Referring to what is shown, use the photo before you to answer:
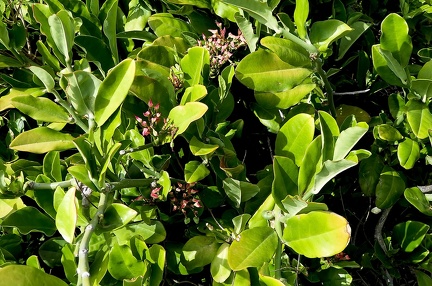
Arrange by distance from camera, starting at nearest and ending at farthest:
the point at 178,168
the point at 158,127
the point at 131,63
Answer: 1. the point at 131,63
2. the point at 158,127
3. the point at 178,168

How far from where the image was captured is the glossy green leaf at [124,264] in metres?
0.92

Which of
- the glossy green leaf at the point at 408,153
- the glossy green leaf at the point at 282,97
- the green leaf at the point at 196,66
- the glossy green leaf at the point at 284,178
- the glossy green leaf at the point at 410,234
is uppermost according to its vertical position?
the green leaf at the point at 196,66

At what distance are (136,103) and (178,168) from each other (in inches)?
8.5

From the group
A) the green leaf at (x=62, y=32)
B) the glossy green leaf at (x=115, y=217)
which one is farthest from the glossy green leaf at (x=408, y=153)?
the green leaf at (x=62, y=32)

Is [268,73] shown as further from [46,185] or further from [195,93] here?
[46,185]

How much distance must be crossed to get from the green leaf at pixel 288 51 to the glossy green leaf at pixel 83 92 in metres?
0.32

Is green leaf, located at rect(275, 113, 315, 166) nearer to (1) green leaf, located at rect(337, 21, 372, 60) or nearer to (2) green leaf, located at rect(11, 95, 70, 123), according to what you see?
(1) green leaf, located at rect(337, 21, 372, 60)

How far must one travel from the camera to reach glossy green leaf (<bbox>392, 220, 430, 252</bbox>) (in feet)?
3.96

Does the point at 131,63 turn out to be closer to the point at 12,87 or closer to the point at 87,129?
the point at 87,129

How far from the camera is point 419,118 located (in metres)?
1.07

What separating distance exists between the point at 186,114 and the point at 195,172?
132mm

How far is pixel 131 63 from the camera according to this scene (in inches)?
33.9

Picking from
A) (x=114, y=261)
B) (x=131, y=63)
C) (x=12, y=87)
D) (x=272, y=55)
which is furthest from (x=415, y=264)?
(x=12, y=87)

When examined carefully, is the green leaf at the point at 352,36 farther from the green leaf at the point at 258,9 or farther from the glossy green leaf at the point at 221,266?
the glossy green leaf at the point at 221,266
